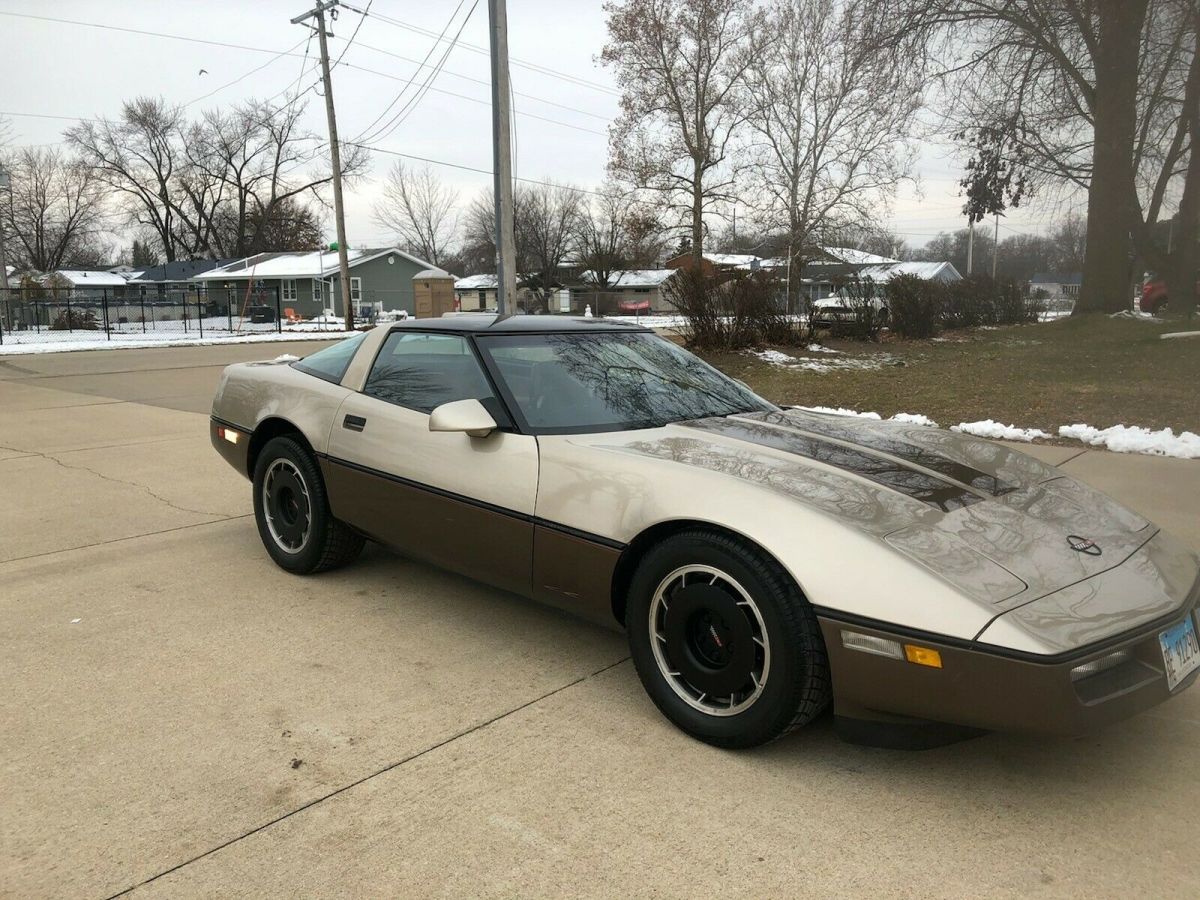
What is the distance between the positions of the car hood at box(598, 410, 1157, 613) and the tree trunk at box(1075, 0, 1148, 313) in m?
15.9

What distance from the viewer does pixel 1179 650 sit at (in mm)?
2461

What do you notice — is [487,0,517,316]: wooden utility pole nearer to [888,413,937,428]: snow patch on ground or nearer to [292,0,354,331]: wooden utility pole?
[888,413,937,428]: snow patch on ground

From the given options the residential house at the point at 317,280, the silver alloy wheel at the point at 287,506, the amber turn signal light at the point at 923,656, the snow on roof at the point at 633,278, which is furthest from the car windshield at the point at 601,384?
the snow on roof at the point at 633,278

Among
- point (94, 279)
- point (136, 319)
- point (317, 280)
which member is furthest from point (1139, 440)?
point (94, 279)

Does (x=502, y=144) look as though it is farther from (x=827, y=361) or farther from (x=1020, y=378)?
(x=1020, y=378)

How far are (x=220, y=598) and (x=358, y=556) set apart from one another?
745 millimetres

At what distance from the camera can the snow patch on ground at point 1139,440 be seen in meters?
7.08

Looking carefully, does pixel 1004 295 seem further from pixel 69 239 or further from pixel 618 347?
pixel 69 239

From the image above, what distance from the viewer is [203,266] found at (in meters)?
63.4

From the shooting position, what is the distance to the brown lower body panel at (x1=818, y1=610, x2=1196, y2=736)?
7.11 ft

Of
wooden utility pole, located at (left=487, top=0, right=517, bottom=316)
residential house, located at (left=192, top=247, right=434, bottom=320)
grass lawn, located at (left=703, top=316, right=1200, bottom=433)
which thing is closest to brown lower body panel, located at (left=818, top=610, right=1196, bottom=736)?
grass lawn, located at (left=703, top=316, right=1200, bottom=433)

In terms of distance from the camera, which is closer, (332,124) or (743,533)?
(743,533)

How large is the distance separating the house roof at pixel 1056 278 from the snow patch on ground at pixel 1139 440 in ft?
283

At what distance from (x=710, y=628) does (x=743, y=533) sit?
1.15 feet
